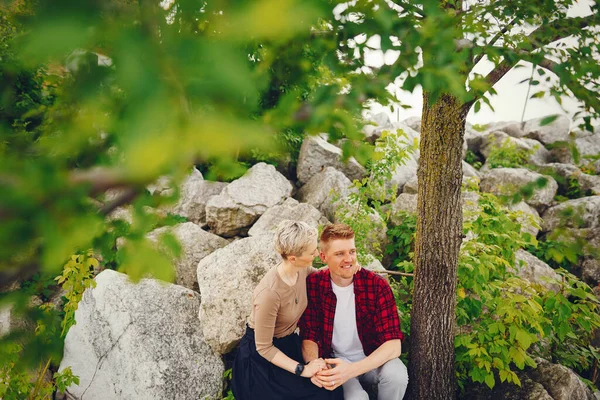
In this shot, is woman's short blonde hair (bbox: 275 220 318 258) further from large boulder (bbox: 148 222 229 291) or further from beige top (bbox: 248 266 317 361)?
large boulder (bbox: 148 222 229 291)

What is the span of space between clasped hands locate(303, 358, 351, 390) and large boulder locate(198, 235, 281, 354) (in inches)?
47.3

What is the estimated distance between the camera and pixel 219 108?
2.04 ft

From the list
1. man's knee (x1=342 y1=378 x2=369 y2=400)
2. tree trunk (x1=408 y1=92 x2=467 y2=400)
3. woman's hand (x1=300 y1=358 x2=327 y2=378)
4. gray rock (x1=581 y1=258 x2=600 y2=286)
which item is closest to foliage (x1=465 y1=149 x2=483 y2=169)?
gray rock (x1=581 y1=258 x2=600 y2=286)

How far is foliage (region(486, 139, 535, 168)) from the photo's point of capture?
9.06 metres

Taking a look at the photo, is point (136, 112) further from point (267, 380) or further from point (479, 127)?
point (479, 127)

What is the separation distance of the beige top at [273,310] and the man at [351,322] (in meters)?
0.19

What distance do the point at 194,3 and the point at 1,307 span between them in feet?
3.24

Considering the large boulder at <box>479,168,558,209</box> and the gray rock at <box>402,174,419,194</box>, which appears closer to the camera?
the gray rock at <box>402,174,419,194</box>

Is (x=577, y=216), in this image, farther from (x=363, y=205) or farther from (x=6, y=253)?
(x=363, y=205)

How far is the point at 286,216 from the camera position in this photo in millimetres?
5539

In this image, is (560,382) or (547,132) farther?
(547,132)

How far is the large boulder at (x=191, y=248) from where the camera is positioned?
492 cm

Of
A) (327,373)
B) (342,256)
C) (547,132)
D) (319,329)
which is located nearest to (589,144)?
(547,132)

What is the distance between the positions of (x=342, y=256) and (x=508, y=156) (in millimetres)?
8184
